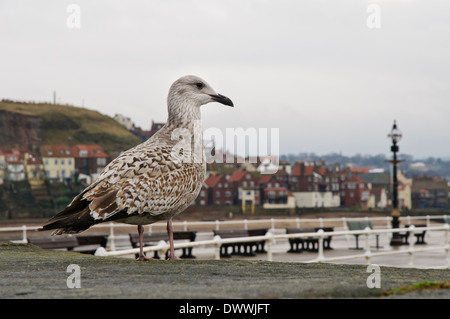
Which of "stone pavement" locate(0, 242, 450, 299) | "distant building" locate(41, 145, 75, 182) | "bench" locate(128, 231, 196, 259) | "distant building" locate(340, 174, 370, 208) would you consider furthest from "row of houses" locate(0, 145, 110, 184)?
"stone pavement" locate(0, 242, 450, 299)

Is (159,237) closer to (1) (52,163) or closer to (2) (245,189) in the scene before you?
(2) (245,189)

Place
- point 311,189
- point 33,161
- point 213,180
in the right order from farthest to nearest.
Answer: point 311,189
point 213,180
point 33,161

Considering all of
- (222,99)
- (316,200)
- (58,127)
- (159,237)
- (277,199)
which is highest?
(58,127)

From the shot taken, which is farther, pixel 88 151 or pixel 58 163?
pixel 88 151

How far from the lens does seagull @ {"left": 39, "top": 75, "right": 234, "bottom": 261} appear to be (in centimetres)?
644

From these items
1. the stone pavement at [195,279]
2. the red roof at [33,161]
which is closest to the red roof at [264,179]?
the red roof at [33,161]

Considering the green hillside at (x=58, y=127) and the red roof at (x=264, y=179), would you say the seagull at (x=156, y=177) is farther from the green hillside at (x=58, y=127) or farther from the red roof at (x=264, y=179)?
the green hillside at (x=58, y=127)

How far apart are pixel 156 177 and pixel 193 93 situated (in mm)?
1180

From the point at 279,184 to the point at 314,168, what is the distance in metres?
12.1

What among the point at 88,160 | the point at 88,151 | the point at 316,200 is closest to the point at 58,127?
the point at 88,151

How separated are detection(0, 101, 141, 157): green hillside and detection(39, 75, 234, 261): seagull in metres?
135

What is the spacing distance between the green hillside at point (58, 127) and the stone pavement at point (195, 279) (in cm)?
13593

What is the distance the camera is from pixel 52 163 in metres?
134
